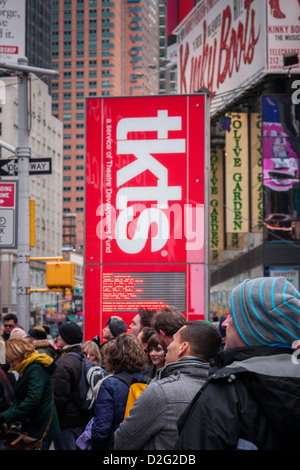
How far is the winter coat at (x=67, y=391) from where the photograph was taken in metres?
8.91

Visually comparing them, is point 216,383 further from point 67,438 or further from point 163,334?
point 67,438

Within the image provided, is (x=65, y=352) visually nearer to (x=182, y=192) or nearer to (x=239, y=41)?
(x=182, y=192)

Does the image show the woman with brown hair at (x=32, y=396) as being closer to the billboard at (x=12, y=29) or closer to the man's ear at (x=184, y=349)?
the man's ear at (x=184, y=349)

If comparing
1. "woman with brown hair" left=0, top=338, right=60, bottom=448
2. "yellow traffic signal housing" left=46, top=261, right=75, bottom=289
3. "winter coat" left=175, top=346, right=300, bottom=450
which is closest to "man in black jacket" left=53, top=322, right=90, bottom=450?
"woman with brown hair" left=0, top=338, right=60, bottom=448

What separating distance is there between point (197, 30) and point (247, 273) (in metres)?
12.4

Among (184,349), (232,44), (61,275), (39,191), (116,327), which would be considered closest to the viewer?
(184,349)

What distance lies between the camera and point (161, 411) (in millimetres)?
3990

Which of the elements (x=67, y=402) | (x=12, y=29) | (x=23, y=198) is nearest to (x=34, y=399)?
(x=67, y=402)

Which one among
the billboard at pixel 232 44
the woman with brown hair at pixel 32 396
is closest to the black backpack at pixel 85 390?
the woman with brown hair at pixel 32 396

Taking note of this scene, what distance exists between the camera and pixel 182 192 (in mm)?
11812

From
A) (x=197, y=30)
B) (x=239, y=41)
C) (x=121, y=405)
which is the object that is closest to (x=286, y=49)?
(x=239, y=41)

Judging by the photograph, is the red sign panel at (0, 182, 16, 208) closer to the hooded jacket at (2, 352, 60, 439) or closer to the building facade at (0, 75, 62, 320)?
the hooded jacket at (2, 352, 60, 439)

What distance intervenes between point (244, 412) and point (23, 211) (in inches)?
480

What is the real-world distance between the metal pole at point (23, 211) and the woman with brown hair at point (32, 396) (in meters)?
6.29
